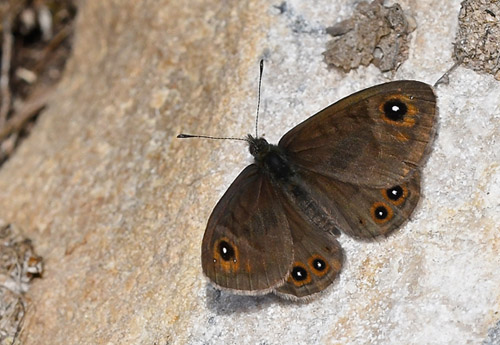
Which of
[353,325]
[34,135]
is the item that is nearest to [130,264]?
[353,325]

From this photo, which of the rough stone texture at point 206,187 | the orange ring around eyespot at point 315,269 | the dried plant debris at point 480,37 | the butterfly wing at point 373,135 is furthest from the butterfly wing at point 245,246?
the dried plant debris at point 480,37

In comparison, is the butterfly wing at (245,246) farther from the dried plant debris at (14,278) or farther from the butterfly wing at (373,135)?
the dried plant debris at (14,278)

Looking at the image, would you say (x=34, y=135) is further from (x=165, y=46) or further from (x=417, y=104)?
(x=417, y=104)

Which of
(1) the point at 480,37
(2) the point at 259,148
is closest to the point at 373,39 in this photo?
(1) the point at 480,37

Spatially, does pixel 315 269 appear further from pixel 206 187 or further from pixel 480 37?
pixel 480 37

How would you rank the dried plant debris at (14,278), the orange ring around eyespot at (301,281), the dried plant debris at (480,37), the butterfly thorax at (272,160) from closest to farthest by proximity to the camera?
the orange ring around eyespot at (301,281), the butterfly thorax at (272,160), the dried plant debris at (480,37), the dried plant debris at (14,278)

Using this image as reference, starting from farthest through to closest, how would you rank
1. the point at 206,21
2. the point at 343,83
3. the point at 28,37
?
the point at 28,37 → the point at 206,21 → the point at 343,83

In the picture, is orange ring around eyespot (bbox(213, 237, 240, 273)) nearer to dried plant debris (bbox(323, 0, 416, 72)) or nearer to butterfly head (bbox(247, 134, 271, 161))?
butterfly head (bbox(247, 134, 271, 161))
